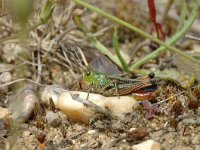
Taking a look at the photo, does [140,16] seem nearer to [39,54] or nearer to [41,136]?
[39,54]

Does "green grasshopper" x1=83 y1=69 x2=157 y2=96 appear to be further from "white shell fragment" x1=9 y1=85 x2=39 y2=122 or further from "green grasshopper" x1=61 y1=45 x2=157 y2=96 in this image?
"white shell fragment" x1=9 y1=85 x2=39 y2=122

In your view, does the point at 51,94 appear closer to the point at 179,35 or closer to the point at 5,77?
the point at 5,77

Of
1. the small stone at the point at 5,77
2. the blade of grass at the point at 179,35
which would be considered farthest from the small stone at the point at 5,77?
the blade of grass at the point at 179,35

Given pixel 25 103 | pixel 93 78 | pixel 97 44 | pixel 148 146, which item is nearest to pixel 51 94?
pixel 25 103

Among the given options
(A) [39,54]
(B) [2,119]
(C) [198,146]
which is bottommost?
(C) [198,146]

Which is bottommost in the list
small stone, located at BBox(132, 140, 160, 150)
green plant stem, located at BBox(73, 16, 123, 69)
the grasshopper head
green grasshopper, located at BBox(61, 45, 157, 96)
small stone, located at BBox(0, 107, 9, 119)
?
small stone, located at BBox(132, 140, 160, 150)

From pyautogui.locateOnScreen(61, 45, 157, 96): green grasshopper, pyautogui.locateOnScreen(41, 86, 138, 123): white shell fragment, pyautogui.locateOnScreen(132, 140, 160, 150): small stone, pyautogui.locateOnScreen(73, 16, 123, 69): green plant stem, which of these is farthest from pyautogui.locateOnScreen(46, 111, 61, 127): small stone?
pyautogui.locateOnScreen(73, 16, 123, 69): green plant stem

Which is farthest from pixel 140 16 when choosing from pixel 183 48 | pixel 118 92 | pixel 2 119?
pixel 2 119
